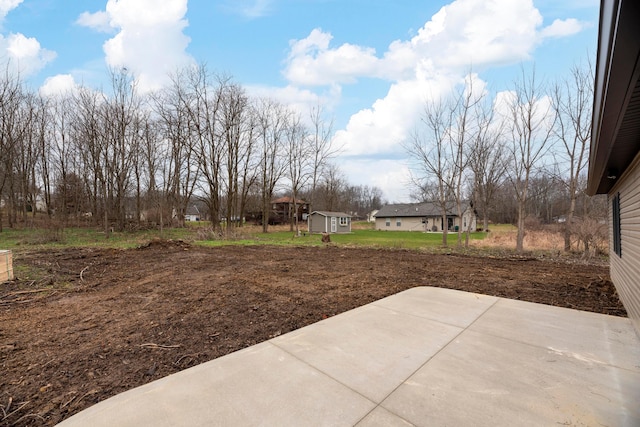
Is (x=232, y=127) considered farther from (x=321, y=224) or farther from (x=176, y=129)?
(x=321, y=224)

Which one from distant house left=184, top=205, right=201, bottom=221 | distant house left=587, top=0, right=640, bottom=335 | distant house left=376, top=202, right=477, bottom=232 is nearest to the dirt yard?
distant house left=587, top=0, right=640, bottom=335

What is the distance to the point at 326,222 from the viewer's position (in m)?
30.3

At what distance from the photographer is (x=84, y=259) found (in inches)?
352

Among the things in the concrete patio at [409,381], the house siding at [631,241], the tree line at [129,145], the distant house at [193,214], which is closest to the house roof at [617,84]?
the house siding at [631,241]

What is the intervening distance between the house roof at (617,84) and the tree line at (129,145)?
19.5 meters

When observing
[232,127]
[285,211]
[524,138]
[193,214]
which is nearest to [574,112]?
[524,138]

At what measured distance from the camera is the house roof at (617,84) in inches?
51.1

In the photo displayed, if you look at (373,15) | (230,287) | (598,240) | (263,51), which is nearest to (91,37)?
(263,51)

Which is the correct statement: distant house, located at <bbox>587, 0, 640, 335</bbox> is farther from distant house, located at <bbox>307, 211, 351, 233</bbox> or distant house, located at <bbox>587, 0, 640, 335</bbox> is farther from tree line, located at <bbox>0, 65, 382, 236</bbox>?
distant house, located at <bbox>307, 211, 351, 233</bbox>

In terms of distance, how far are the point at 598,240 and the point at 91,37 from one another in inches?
826

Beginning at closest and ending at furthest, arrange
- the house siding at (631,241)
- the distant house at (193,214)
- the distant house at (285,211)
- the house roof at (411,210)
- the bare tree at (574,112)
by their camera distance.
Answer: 1. the house siding at (631,241)
2. the bare tree at (574,112)
3. the house roof at (411,210)
4. the distant house at (285,211)
5. the distant house at (193,214)

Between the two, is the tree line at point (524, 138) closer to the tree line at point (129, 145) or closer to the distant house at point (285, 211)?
the tree line at point (129, 145)

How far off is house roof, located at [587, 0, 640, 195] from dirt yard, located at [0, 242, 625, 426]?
8.82 feet

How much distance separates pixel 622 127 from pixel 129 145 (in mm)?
25755
